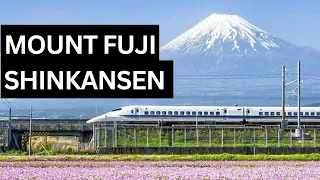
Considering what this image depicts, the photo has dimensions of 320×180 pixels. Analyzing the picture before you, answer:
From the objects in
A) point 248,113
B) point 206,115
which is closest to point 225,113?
point 206,115

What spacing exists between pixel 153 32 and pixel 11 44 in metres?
4.54

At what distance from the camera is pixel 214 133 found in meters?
41.8

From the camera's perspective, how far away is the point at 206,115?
7350cm

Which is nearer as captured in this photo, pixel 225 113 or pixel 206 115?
pixel 206 115

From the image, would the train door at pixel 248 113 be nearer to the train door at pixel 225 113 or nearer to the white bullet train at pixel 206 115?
the white bullet train at pixel 206 115

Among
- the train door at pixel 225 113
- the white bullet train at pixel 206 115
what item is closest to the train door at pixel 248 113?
the white bullet train at pixel 206 115

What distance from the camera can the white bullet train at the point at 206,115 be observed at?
70.9 meters

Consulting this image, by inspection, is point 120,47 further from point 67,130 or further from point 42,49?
point 67,130

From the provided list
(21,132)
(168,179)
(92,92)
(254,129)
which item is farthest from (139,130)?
(168,179)

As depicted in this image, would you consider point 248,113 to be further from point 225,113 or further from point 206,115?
point 206,115

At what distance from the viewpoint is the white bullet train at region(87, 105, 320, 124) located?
233 feet

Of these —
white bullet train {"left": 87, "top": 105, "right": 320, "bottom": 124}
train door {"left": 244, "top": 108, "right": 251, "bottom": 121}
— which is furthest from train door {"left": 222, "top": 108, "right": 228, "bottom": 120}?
train door {"left": 244, "top": 108, "right": 251, "bottom": 121}

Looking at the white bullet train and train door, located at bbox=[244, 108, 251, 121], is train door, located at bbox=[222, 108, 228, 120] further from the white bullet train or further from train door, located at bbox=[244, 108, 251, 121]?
train door, located at bbox=[244, 108, 251, 121]

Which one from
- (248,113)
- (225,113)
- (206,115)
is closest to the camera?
(206,115)
